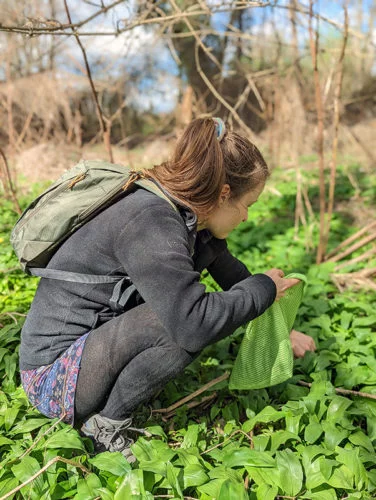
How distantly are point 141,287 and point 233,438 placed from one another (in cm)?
75

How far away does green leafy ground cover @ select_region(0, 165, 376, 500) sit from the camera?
1418 millimetres

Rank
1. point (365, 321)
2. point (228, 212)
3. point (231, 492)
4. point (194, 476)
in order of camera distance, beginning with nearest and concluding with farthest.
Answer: point (231, 492) < point (194, 476) < point (228, 212) < point (365, 321)

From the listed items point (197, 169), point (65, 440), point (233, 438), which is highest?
point (197, 169)

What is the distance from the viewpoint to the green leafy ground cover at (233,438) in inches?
55.8

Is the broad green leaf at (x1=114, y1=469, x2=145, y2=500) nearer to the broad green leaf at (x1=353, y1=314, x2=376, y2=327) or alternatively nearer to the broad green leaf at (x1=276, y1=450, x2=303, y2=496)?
the broad green leaf at (x1=276, y1=450, x2=303, y2=496)

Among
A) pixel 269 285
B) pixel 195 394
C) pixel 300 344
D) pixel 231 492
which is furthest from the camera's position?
pixel 300 344

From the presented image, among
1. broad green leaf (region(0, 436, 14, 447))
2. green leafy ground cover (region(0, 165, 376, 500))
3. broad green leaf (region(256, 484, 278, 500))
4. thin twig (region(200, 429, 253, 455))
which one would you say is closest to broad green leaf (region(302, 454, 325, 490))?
green leafy ground cover (region(0, 165, 376, 500))

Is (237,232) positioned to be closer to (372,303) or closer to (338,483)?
(372,303)

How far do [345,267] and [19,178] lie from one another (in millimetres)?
4744

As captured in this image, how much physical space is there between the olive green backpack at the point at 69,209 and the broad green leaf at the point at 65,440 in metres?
0.49

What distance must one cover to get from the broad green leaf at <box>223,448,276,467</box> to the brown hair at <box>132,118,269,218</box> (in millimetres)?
767

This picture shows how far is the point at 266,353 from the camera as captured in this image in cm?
176

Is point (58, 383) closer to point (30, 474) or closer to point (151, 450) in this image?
point (30, 474)

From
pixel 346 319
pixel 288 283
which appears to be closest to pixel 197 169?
pixel 288 283
